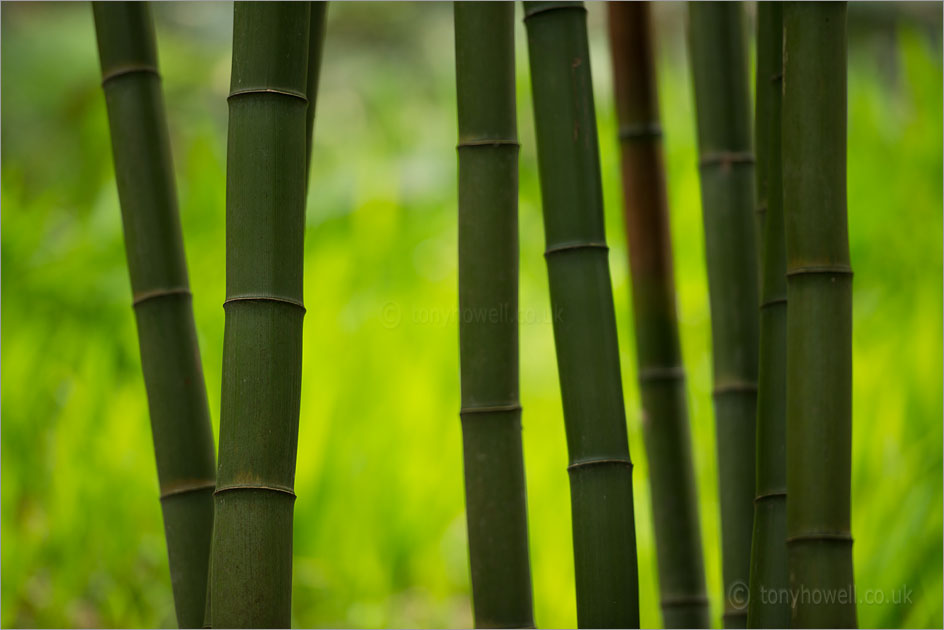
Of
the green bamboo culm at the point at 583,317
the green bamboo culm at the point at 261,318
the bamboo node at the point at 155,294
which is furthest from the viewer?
the bamboo node at the point at 155,294

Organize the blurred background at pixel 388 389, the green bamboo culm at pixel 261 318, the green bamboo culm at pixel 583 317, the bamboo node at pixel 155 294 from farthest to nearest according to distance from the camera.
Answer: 1. the blurred background at pixel 388 389
2. the bamboo node at pixel 155 294
3. the green bamboo culm at pixel 583 317
4. the green bamboo culm at pixel 261 318

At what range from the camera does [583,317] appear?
0.83 metres

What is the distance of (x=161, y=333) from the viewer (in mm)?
903

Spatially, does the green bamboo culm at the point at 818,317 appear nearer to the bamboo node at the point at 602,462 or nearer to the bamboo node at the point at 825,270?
the bamboo node at the point at 825,270

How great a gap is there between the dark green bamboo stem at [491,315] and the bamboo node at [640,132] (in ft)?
1.18

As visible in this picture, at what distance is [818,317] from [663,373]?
0.46 m

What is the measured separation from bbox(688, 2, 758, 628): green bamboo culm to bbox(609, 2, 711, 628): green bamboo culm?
64mm

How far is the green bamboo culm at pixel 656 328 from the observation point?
1197 millimetres

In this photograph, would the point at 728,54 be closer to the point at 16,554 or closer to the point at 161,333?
the point at 161,333

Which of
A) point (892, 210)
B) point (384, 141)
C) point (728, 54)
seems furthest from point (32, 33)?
point (728, 54)

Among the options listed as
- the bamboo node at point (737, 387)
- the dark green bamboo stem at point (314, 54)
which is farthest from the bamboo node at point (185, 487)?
the bamboo node at point (737, 387)

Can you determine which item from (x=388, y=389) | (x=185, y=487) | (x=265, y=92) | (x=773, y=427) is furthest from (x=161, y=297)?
(x=388, y=389)

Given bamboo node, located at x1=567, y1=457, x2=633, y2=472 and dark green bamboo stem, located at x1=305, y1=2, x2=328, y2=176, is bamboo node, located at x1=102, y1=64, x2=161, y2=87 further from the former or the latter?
bamboo node, located at x1=567, y1=457, x2=633, y2=472

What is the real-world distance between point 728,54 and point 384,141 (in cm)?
181
